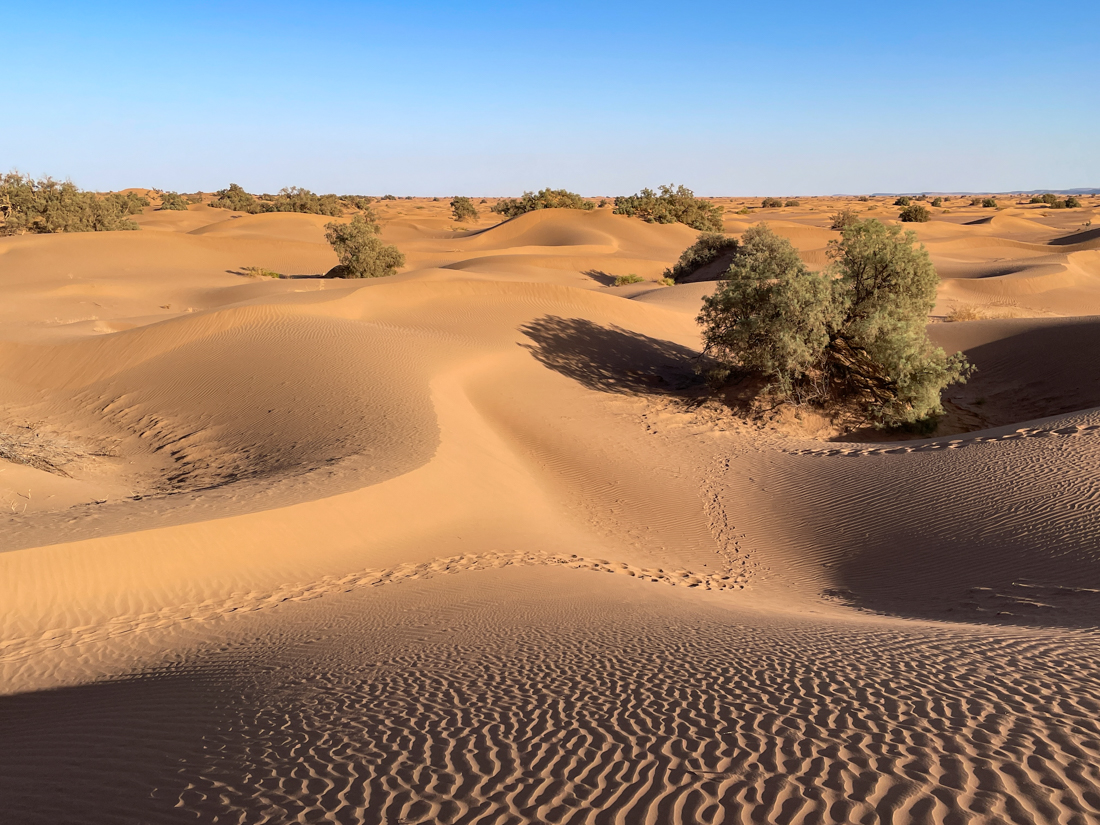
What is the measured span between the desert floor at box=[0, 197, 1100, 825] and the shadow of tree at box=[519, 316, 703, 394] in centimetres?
14

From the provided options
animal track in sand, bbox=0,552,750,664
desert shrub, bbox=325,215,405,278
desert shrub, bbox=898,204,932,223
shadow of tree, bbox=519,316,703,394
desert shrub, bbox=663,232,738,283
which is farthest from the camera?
desert shrub, bbox=898,204,932,223

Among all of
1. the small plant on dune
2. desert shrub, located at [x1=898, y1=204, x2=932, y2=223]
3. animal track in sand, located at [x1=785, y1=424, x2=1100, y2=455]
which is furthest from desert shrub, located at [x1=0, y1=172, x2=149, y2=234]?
desert shrub, located at [x1=898, y1=204, x2=932, y2=223]

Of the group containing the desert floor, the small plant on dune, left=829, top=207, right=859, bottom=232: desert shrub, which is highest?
left=829, top=207, right=859, bottom=232: desert shrub

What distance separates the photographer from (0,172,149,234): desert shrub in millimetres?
45156

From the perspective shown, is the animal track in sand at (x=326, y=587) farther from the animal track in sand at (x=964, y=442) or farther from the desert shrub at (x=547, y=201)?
the desert shrub at (x=547, y=201)

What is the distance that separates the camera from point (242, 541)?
9125mm

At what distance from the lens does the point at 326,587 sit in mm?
8742

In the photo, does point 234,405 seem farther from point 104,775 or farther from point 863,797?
point 863,797

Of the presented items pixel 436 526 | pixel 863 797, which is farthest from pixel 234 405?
pixel 863 797

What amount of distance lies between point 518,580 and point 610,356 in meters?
12.2

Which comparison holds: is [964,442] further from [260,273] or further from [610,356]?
[260,273]

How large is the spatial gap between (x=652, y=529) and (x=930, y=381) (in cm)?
881

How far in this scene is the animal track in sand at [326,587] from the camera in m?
7.35

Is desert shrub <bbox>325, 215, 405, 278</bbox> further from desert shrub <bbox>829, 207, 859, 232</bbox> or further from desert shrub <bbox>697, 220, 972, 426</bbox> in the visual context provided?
desert shrub <bbox>697, 220, 972, 426</bbox>
